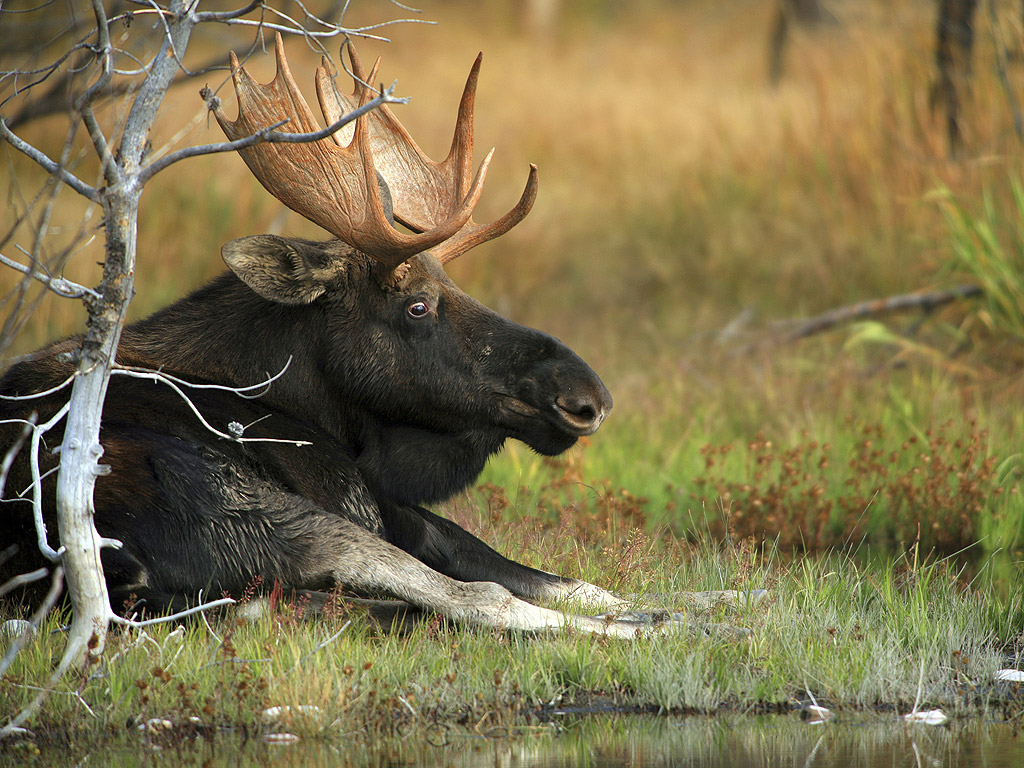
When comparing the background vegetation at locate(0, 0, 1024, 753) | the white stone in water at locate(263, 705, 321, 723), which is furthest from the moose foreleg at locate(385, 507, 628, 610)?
the white stone in water at locate(263, 705, 321, 723)

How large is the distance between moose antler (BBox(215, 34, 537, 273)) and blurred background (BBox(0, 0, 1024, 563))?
481 mm

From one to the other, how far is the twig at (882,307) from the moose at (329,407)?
4896 mm

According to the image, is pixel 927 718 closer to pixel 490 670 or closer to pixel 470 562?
pixel 490 670

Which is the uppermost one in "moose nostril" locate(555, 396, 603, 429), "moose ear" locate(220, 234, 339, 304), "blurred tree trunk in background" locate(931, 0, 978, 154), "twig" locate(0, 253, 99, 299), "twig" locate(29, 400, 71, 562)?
"blurred tree trunk in background" locate(931, 0, 978, 154)

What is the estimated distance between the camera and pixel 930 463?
22.3ft

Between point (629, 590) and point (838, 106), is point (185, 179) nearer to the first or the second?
point (838, 106)

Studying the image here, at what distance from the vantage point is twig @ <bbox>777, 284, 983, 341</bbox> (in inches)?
351

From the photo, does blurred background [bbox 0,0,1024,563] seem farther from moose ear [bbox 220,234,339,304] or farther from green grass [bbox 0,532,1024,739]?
green grass [bbox 0,532,1024,739]

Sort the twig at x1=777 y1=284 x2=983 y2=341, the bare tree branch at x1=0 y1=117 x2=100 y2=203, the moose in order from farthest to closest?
the twig at x1=777 y1=284 x2=983 y2=341 < the moose < the bare tree branch at x1=0 y1=117 x2=100 y2=203

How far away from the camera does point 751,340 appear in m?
10.1

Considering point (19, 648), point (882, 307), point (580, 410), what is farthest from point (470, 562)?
point (882, 307)

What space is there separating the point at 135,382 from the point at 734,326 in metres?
6.62

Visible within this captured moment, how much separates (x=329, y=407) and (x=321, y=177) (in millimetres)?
881

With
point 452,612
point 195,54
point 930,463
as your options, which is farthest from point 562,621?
point 195,54
